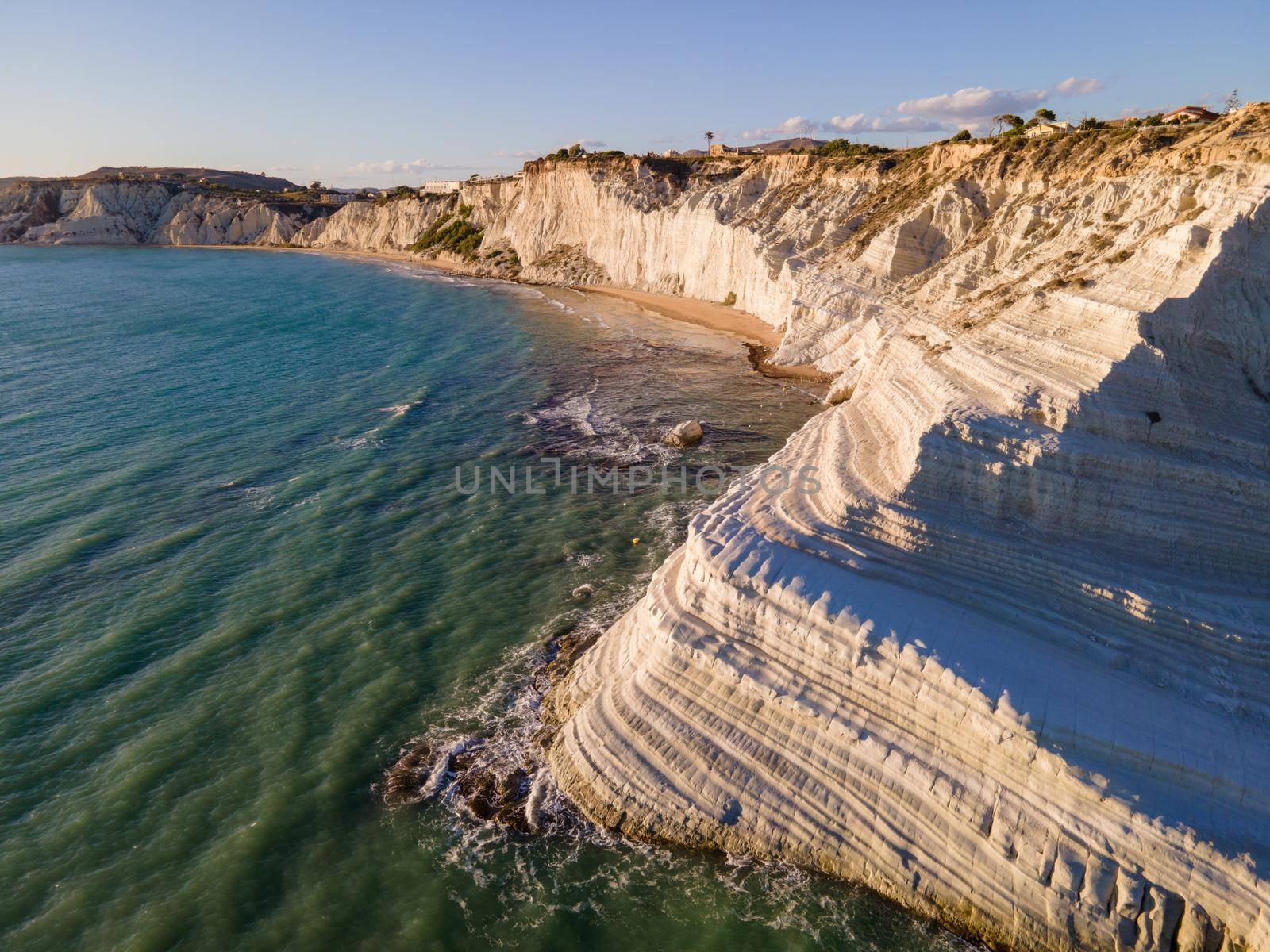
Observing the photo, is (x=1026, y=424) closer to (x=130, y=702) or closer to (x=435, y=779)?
(x=435, y=779)

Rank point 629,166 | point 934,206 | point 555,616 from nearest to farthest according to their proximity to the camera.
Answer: point 555,616
point 934,206
point 629,166

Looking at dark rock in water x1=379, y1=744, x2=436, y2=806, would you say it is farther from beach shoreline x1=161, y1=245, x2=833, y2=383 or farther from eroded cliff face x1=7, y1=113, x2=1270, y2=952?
beach shoreline x1=161, y1=245, x2=833, y2=383

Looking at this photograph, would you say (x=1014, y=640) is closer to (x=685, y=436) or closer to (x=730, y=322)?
(x=685, y=436)

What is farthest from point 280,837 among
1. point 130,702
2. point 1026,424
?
point 1026,424

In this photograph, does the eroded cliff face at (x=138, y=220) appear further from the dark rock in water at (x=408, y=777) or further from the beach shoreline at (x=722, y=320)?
the dark rock in water at (x=408, y=777)

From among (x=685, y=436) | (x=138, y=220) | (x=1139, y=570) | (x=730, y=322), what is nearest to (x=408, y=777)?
(x=1139, y=570)

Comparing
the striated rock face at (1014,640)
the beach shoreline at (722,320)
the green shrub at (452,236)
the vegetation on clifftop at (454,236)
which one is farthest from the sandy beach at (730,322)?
the vegetation on clifftop at (454,236)
